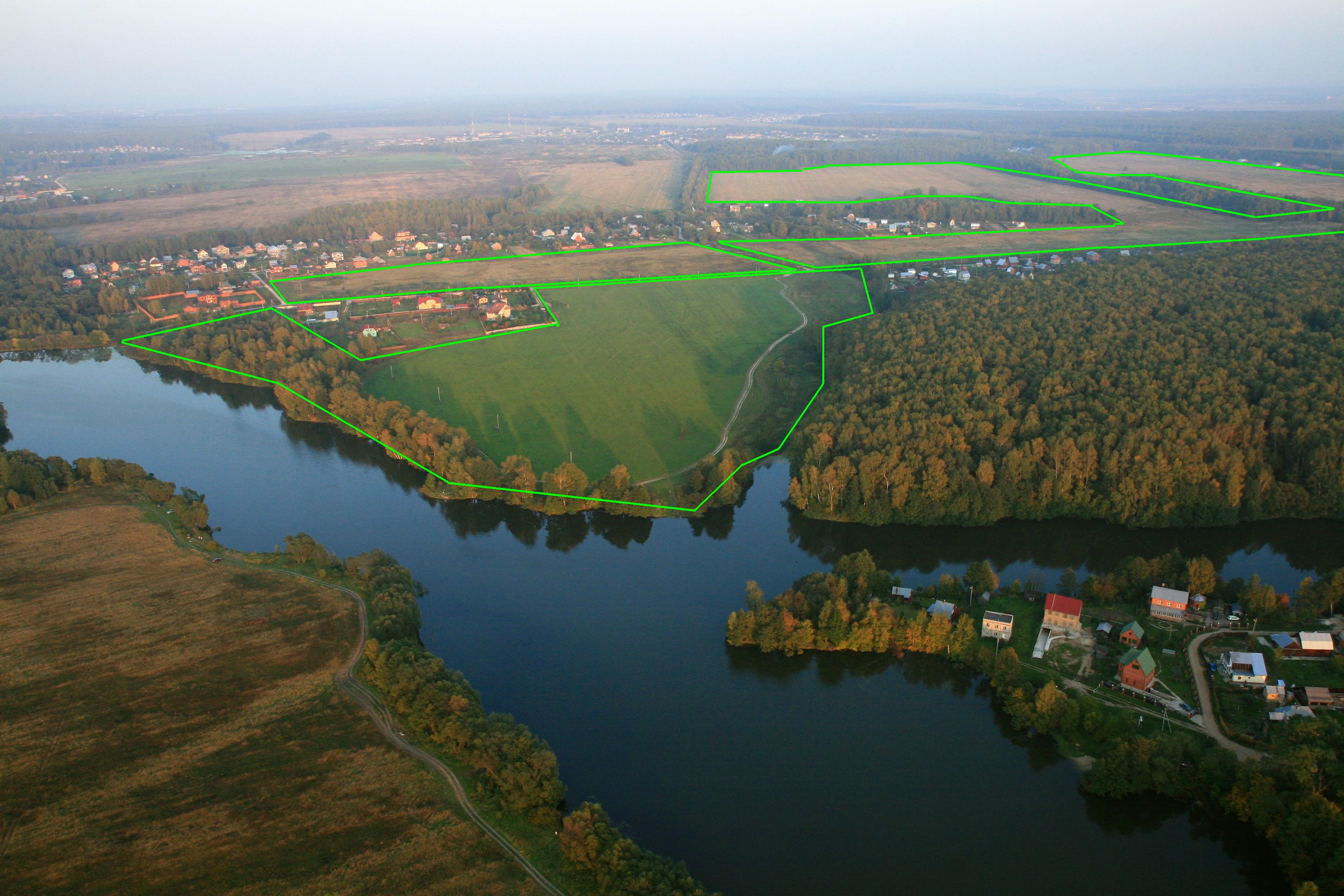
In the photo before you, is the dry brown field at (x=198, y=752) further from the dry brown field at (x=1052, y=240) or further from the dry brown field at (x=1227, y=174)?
the dry brown field at (x=1227, y=174)

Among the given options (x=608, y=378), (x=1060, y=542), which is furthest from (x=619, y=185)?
(x=1060, y=542)

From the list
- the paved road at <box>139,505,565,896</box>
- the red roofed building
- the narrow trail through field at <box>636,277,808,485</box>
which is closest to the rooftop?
the red roofed building

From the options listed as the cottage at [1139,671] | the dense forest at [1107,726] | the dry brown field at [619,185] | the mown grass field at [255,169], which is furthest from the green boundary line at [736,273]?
the mown grass field at [255,169]

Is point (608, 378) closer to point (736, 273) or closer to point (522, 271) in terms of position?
point (736, 273)

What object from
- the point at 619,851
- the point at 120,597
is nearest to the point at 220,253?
the point at 120,597

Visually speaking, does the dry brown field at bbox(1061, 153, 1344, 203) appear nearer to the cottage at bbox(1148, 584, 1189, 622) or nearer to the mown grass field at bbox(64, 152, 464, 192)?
the cottage at bbox(1148, 584, 1189, 622)

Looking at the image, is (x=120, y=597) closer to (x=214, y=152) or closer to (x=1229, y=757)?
(x=1229, y=757)
